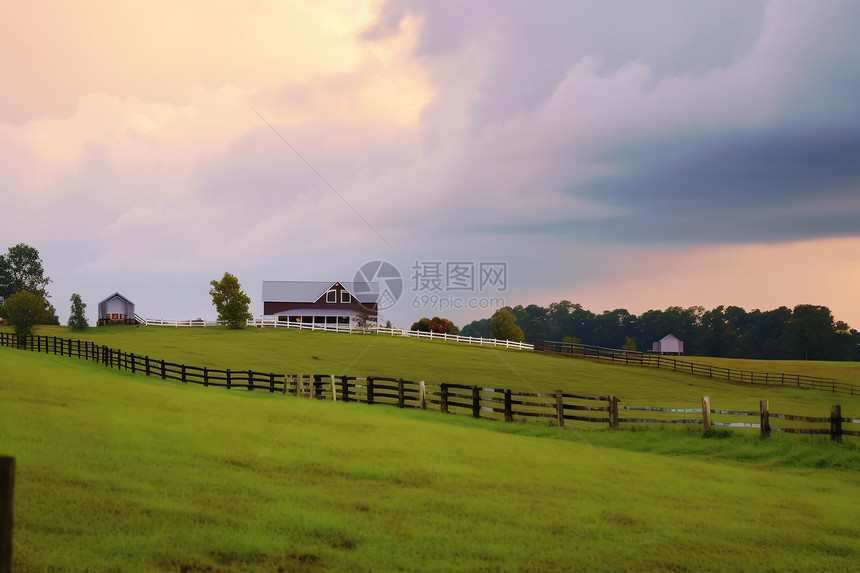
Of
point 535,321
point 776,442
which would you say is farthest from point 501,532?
point 535,321

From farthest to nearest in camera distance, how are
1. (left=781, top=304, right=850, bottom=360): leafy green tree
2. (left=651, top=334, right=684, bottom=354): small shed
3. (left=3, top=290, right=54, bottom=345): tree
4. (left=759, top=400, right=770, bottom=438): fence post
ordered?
(left=651, top=334, right=684, bottom=354): small shed, (left=781, top=304, right=850, bottom=360): leafy green tree, (left=3, top=290, right=54, bottom=345): tree, (left=759, top=400, right=770, bottom=438): fence post

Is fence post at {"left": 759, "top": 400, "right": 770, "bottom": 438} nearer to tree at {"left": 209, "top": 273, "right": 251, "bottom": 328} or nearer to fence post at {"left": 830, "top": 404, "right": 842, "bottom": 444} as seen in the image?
fence post at {"left": 830, "top": 404, "right": 842, "bottom": 444}

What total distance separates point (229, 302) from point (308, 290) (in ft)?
53.6

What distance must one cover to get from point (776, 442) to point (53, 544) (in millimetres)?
18098

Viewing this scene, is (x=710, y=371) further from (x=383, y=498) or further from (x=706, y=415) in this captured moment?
(x=383, y=498)

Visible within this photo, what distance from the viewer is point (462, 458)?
15.6 m

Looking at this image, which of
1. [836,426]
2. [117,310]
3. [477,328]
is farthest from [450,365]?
[477,328]

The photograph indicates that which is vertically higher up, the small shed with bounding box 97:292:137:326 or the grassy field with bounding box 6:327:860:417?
the small shed with bounding box 97:292:137:326

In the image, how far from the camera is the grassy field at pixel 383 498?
9.07 metres

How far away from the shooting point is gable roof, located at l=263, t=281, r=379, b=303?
305 feet

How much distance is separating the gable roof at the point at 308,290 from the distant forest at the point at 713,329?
49841 mm

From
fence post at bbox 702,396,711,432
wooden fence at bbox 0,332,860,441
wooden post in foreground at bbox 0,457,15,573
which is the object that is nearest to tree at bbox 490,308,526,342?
wooden fence at bbox 0,332,860,441

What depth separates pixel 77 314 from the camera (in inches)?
3059

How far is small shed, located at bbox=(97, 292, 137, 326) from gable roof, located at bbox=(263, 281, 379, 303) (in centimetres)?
1720
